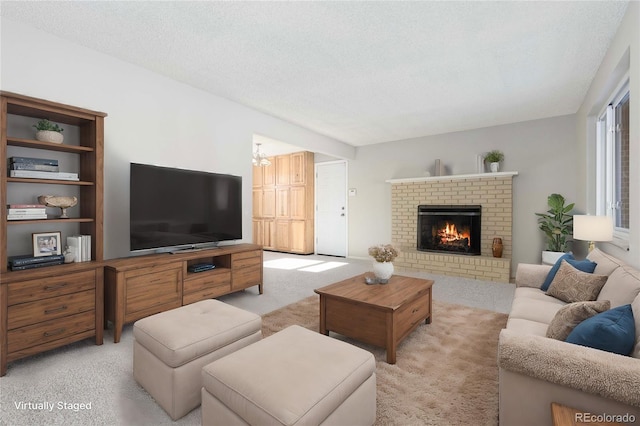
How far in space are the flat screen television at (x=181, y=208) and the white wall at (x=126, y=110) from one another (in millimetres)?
274

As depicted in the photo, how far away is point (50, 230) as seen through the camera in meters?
2.56

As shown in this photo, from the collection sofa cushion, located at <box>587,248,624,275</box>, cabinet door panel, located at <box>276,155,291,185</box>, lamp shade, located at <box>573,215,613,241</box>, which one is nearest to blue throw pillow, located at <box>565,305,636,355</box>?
sofa cushion, located at <box>587,248,624,275</box>

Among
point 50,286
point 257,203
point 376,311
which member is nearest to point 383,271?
point 376,311

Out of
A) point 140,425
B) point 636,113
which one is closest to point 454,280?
point 636,113

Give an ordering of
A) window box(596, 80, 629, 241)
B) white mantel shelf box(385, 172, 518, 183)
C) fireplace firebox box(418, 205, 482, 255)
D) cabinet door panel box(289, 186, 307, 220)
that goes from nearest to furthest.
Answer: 1. window box(596, 80, 629, 241)
2. white mantel shelf box(385, 172, 518, 183)
3. fireplace firebox box(418, 205, 482, 255)
4. cabinet door panel box(289, 186, 307, 220)

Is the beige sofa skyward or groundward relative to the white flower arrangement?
groundward

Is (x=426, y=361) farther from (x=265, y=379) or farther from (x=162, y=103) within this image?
(x=162, y=103)

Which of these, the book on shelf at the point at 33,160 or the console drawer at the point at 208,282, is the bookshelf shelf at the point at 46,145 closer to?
the book on shelf at the point at 33,160

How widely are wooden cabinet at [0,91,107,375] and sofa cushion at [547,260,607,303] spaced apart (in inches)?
146

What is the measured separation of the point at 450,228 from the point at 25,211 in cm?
565

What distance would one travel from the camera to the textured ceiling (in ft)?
7.23

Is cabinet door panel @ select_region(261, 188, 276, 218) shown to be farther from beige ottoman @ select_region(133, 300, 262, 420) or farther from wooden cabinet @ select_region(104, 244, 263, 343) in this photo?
beige ottoman @ select_region(133, 300, 262, 420)

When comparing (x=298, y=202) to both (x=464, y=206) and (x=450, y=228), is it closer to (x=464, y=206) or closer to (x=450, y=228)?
(x=450, y=228)

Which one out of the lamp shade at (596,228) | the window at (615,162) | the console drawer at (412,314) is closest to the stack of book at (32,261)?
the console drawer at (412,314)
